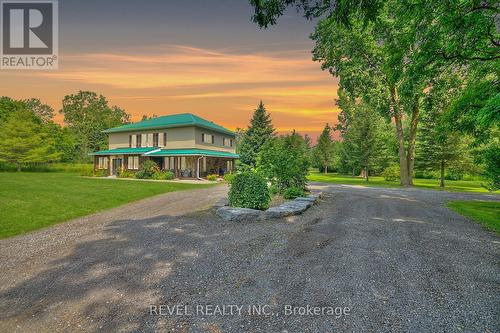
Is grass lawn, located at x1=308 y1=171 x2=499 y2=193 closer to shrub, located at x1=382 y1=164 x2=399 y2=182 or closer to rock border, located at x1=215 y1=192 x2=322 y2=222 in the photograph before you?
shrub, located at x1=382 y1=164 x2=399 y2=182

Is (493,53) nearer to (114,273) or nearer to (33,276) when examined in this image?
(114,273)

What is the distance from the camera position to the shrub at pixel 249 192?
30.6 ft

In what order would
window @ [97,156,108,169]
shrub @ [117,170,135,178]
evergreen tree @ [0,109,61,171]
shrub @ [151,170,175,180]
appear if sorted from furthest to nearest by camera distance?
1. evergreen tree @ [0,109,61,171]
2. window @ [97,156,108,169]
3. shrub @ [117,170,135,178]
4. shrub @ [151,170,175,180]

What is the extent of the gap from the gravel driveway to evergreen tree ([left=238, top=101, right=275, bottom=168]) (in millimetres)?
23789

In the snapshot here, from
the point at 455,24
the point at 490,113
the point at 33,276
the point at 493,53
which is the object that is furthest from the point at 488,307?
the point at 493,53

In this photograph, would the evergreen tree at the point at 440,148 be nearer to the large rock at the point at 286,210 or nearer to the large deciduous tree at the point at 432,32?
the large deciduous tree at the point at 432,32

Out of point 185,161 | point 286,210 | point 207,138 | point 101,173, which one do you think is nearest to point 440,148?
point 286,210

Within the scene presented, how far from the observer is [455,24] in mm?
7848

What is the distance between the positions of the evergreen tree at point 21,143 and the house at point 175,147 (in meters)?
13.0

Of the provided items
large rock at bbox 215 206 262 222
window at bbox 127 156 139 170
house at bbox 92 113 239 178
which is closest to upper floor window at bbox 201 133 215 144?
house at bbox 92 113 239 178

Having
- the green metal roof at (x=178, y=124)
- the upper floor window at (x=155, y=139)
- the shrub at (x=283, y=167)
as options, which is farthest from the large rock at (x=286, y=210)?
the upper floor window at (x=155, y=139)

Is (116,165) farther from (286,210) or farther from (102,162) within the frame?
(286,210)

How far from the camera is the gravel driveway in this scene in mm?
3309

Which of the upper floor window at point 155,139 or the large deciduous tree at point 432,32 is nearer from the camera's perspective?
the large deciduous tree at point 432,32
